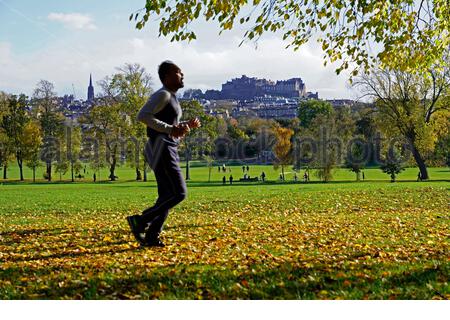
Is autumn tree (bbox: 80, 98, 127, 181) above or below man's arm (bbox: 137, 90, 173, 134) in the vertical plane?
above

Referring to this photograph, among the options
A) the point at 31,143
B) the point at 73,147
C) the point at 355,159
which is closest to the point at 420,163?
the point at 355,159

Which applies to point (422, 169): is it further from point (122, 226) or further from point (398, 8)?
point (122, 226)

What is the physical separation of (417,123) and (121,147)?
2854 centimetres

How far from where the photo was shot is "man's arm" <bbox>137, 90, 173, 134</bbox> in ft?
21.9

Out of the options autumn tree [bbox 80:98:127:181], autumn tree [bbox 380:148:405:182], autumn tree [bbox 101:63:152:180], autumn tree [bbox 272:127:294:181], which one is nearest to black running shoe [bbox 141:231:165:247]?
autumn tree [bbox 101:63:152:180]

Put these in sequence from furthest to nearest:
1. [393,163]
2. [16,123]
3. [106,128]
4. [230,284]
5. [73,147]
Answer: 1. [16,123]
2. [106,128]
3. [73,147]
4. [393,163]
5. [230,284]

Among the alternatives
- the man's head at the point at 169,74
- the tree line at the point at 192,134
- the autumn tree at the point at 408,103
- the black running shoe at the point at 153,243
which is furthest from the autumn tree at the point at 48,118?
the man's head at the point at 169,74

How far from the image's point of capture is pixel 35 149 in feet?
180

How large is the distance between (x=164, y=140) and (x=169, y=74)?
0.91 metres

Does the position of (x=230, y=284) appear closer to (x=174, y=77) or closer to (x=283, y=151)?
(x=174, y=77)

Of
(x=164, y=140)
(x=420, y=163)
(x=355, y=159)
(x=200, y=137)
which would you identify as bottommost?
(x=420, y=163)

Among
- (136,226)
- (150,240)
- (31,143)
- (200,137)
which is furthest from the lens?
(200,137)

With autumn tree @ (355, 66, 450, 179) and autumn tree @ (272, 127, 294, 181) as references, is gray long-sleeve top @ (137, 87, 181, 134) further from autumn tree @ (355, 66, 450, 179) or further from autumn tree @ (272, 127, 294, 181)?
autumn tree @ (272, 127, 294, 181)

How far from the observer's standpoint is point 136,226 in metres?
7.08
